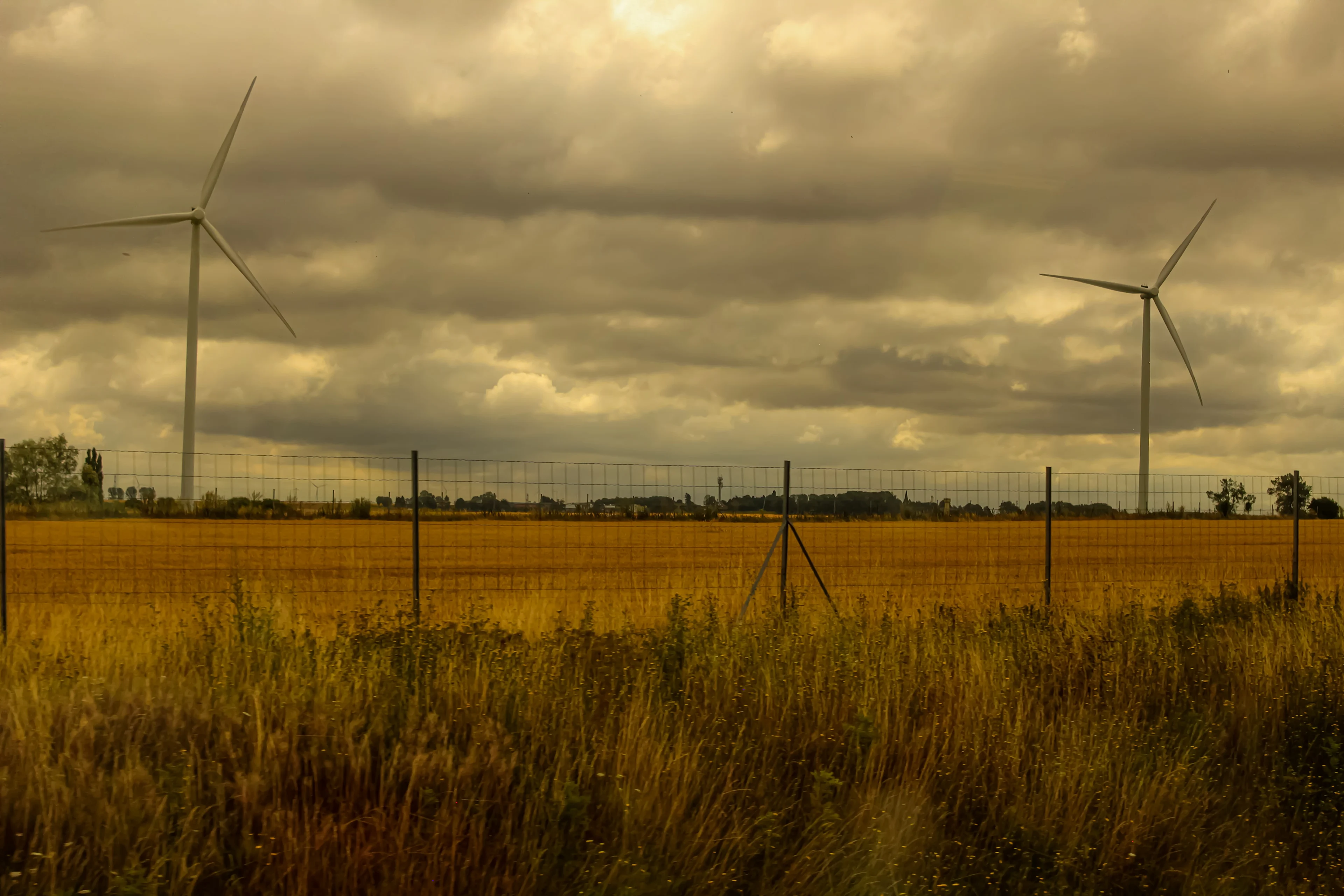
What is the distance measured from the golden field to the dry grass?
4501 millimetres

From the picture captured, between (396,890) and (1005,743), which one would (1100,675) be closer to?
(1005,743)

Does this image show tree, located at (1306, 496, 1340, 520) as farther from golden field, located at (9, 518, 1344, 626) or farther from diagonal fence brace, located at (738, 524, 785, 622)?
diagonal fence brace, located at (738, 524, 785, 622)

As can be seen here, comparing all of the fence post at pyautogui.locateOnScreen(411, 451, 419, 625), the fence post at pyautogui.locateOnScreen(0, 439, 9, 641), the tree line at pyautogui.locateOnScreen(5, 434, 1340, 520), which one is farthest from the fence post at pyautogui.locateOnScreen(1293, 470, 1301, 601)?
the fence post at pyautogui.locateOnScreen(0, 439, 9, 641)

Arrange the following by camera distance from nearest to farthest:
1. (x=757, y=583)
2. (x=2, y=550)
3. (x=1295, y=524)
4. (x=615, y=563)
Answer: (x=2, y=550), (x=757, y=583), (x=1295, y=524), (x=615, y=563)

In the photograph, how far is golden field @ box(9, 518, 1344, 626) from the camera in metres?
18.6

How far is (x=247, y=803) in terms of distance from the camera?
6.24 m

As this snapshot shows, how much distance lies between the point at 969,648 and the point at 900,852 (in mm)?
5152

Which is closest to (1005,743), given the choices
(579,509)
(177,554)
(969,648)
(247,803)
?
(969,648)

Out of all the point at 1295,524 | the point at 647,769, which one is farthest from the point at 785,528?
the point at 1295,524

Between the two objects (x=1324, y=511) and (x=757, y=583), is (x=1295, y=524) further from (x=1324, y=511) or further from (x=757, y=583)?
(x=1324, y=511)

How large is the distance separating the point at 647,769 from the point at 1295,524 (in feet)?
56.6

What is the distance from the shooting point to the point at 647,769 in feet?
23.0

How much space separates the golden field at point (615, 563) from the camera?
1856cm

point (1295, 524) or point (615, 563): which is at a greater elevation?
point (1295, 524)
